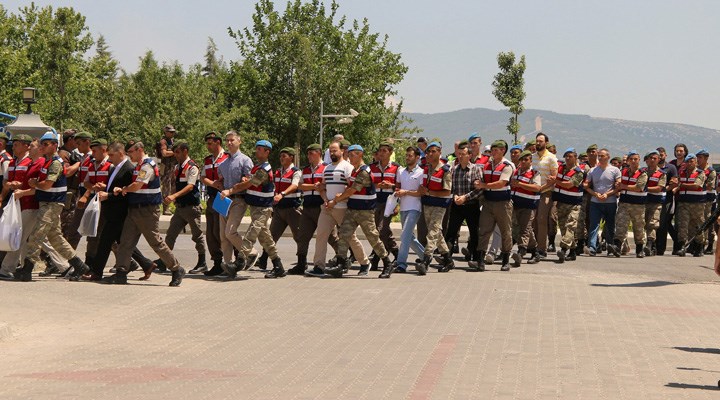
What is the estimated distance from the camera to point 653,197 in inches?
930

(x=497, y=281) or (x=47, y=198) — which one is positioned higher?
(x=47, y=198)

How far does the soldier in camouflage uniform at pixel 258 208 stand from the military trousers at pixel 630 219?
8654 mm

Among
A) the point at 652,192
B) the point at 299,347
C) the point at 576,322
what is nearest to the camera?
the point at 299,347

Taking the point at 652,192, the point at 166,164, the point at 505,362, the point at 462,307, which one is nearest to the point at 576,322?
the point at 462,307

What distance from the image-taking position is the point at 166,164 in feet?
91.8

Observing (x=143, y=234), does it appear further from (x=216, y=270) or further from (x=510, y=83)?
(x=510, y=83)

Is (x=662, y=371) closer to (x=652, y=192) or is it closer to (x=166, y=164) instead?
(x=652, y=192)

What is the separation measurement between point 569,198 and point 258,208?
21.9ft

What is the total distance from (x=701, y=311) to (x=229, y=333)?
5940mm

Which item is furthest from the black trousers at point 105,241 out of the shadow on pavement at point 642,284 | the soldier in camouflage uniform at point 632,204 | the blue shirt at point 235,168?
the soldier in camouflage uniform at point 632,204

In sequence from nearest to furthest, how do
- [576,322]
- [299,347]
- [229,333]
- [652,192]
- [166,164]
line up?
[299,347], [229,333], [576,322], [652,192], [166,164]

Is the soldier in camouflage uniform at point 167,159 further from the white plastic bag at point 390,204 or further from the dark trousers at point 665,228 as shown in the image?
the dark trousers at point 665,228

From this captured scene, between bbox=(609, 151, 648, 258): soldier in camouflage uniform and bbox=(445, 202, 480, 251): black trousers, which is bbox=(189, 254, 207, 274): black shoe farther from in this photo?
bbox=(609, 151, 648, 258): soldier in camouflage uniform

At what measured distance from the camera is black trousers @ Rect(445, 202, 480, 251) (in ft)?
62.1
